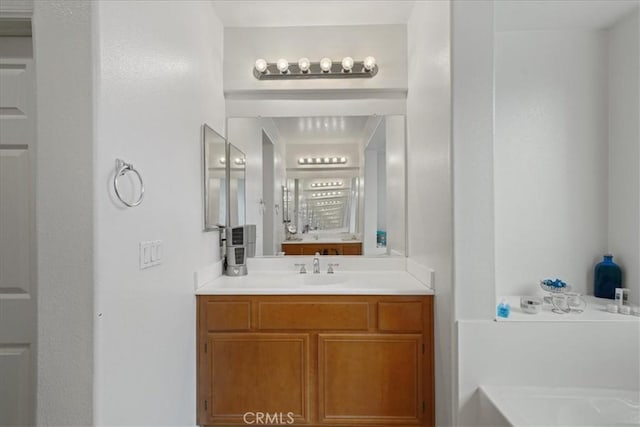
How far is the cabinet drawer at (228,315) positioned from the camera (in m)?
1.97

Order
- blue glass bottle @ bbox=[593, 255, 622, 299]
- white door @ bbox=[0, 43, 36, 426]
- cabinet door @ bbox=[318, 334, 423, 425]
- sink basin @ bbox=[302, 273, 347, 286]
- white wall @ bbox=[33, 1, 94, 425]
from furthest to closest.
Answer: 1. sink basin @ bbox=[302, 273, 347, 286]
2. cabinet door @ bbox=[318, 334, 423, 425]
3. blue glass bottle @ bbox=[593, 255, 622, 299]
4. white door @ bbox=[0, 43, 36, 426]
5. white wall @ bbox=[33, 1, 94, 425]

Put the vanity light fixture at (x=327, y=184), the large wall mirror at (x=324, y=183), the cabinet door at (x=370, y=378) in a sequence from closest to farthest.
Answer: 1. the cabinet door at (x=370, y=378)
2. the large wall mirror at (x=324, y=183)
3. the vanity light fixture at (x=327, y=184)

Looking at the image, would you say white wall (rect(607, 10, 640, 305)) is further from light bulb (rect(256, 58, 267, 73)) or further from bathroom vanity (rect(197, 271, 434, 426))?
light bulb (rect(256, 58, 267, 73))

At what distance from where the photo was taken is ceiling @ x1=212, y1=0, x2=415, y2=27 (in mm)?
2250

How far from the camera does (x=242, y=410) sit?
1.95 metres

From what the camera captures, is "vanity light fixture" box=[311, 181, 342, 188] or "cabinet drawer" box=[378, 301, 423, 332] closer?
"cabinet drawer" box=[378, 301, 423, 332]

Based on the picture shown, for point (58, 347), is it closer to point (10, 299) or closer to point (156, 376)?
point (10, 299)

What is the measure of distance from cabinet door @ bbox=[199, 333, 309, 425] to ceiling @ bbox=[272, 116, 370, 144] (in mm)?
1551

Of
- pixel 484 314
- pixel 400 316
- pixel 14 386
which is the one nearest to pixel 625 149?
pixel 484 314

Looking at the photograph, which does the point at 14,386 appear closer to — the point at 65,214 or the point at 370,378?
the point at 65,214

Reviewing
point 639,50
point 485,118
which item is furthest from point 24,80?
point 639,50

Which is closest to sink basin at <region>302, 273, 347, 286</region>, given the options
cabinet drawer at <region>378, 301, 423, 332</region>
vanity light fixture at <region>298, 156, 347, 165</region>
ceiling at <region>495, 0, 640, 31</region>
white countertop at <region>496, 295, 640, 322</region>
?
cabinet drawer at <region>378, 301, 423, 332</region>

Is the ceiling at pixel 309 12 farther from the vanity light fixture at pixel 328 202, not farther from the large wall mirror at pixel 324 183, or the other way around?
the vanity light fixture at pixel 328 202

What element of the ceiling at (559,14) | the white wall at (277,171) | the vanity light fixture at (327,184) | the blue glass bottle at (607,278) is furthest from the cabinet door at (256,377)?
the ceiling at (559,14)
